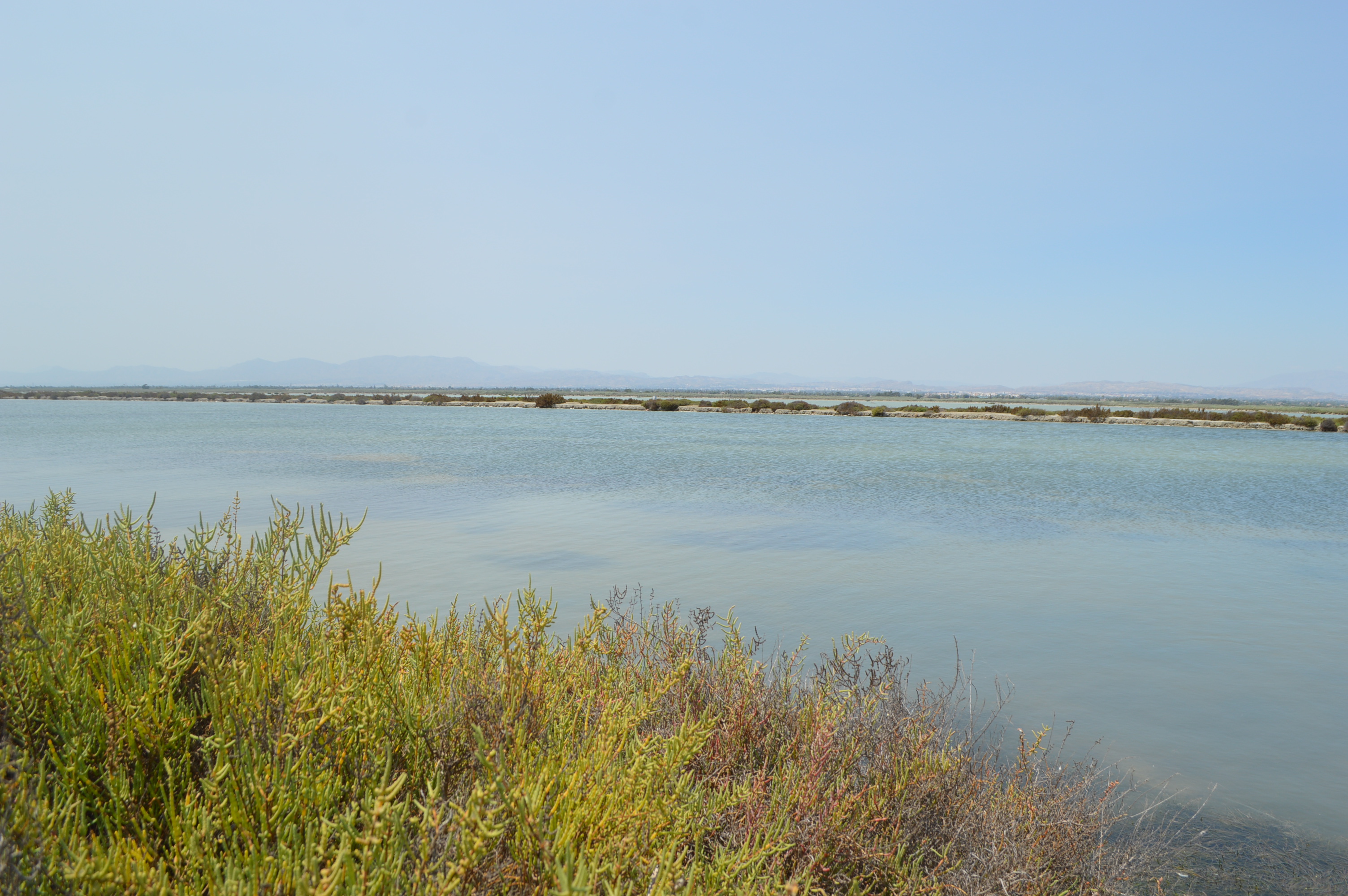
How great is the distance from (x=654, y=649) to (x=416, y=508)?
11.4 m

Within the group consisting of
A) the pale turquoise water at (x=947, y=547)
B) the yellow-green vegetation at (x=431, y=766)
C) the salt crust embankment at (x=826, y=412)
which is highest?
the salt crust embankment at (x=826, y=412)

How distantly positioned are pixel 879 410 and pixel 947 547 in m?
52.3

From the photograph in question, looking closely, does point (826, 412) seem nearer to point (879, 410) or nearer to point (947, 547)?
point (879, 410)

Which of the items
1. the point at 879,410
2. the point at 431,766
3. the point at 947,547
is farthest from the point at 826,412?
the point at 431,766

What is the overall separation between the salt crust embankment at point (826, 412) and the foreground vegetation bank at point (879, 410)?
8cm

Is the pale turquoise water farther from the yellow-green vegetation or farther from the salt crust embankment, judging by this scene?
the salt crust embankment

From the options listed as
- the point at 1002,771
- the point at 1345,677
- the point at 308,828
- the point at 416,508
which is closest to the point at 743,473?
the point at 416,508

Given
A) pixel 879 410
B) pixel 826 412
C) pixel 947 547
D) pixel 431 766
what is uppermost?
pixel 879 410

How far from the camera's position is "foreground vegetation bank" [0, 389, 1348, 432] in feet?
172

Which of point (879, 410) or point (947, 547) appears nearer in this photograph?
point (947, 547)

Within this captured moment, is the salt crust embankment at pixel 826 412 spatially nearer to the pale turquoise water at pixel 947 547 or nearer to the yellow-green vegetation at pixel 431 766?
the pale turquoise water at pixel 947 547

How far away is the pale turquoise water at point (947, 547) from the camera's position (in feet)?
21.6

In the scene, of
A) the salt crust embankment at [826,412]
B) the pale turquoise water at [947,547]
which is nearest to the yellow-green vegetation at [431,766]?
the pale turquoise water at [947,547]

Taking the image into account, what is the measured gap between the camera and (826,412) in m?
66.1
